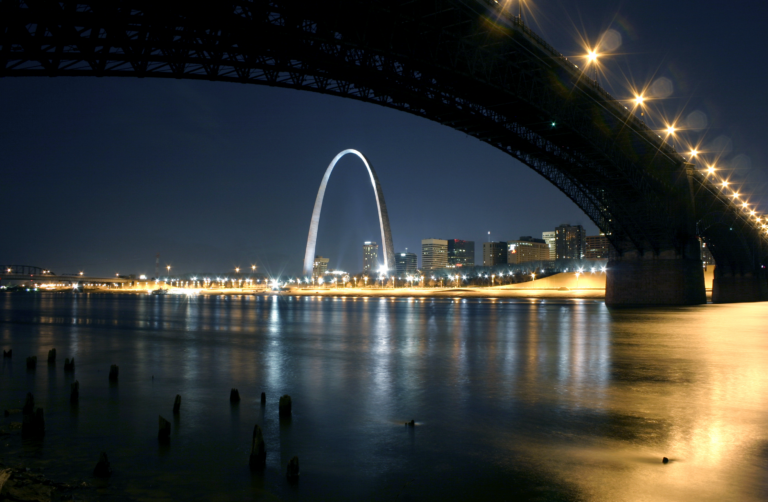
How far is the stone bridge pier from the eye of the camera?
61.8m

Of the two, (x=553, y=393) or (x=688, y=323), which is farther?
(x=688, y=323)

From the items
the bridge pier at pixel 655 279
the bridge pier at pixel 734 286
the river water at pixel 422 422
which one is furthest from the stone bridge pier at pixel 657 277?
the river water at pixel 422 422

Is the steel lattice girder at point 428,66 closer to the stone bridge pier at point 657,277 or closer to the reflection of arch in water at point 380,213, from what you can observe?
the stone bridge pier at point 657,277

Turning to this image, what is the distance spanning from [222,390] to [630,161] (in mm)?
49611

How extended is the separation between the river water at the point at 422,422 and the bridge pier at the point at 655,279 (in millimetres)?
37957

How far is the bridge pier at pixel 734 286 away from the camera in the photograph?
297 feet

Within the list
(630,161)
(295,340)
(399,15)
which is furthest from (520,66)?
(295,340)

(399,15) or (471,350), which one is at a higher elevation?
(399,15)

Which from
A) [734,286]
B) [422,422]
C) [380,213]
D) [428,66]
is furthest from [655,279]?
[380,213]

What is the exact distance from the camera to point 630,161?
5500 centimetres

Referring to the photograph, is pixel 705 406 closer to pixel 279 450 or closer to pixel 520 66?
pixel 279 450

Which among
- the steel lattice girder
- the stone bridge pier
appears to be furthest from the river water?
the stone bridge pier

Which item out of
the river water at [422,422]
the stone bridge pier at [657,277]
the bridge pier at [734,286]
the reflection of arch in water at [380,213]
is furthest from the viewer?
the reflection of arch in water at [380,213]

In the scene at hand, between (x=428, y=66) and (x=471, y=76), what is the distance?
12.5ft
